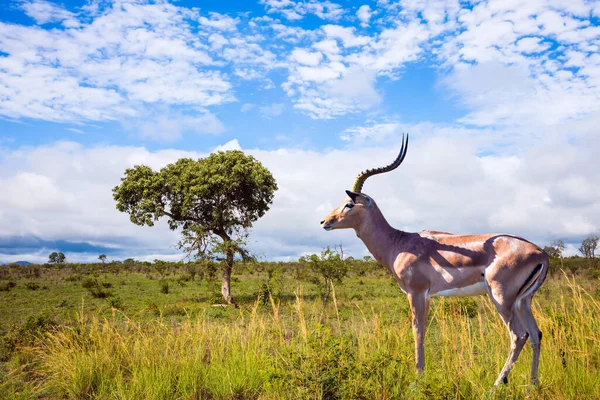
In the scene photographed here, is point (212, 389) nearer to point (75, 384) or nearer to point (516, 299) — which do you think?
point (75, 384)

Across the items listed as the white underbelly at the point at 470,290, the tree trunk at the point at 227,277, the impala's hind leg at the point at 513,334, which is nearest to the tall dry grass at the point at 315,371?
the impala's hind leg at the point at 513,334

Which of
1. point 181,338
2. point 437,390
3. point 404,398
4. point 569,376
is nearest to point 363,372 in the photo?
point 404,398

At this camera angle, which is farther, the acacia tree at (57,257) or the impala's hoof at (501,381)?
the acacia tree at (57,257)

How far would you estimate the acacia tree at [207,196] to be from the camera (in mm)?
28250

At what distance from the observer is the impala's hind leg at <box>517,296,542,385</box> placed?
604 centimetres

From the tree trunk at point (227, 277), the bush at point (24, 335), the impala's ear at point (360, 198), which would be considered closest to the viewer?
the impala's ear at point (360, 198)

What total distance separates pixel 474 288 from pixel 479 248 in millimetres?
577

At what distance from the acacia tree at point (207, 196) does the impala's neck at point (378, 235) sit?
21221 millimetres

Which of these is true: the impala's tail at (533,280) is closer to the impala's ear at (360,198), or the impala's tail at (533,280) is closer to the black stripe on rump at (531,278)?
the black stripe on rump at (531,278)

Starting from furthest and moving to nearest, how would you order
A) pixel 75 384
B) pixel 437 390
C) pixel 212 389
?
pixel 75 384
pixel 212 389
pixel 437 390

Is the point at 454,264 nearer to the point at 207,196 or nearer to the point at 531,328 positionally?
the point at 531,328

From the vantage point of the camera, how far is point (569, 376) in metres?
6.71

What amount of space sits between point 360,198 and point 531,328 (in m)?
3.03

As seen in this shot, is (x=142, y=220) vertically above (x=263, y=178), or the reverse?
(x=263, y=178)
